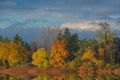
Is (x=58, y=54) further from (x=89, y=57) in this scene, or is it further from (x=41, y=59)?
(x=89, y=57)

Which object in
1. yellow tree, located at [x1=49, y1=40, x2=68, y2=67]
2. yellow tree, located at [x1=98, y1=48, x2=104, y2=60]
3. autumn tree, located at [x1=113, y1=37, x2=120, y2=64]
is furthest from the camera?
autumn tree, located at [x1=113, y1=37, x2=120, y2=64]

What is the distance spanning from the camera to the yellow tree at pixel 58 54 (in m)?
99.0

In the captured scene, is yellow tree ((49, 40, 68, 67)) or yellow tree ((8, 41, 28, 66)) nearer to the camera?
yellow tree ((49, 40, 68, 67))

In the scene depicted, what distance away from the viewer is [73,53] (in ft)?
336

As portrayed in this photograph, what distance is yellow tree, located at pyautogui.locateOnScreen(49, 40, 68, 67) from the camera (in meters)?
99.0

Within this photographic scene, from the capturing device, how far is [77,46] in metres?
105

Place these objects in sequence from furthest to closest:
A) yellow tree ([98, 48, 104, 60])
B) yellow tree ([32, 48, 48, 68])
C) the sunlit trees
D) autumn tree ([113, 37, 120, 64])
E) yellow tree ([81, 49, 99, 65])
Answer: the sunlit trees, yellow tree ([32, 48, 48, 68]), autumn tree ([113, 37, 120, 64]), yellow tree ([98, 48, 104, 60]), yellow tree ([81, 49, 99, 65])

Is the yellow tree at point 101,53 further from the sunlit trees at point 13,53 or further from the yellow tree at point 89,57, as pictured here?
the sunlit trees at point 13,53

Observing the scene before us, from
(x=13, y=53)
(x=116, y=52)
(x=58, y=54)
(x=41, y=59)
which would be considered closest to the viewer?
(x=58, y=54)

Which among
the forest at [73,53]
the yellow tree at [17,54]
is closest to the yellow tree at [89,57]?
the forest at [73,53]

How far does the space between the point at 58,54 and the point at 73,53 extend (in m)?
4.75

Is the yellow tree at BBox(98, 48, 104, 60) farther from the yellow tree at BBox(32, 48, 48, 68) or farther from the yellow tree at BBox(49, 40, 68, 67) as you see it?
the yellow tree at BBox(32, 48, 48, 68)

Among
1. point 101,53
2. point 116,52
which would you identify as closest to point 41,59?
point 101,53

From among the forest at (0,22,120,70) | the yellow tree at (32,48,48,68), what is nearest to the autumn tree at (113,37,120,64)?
the forest at (0,22,120,70)
